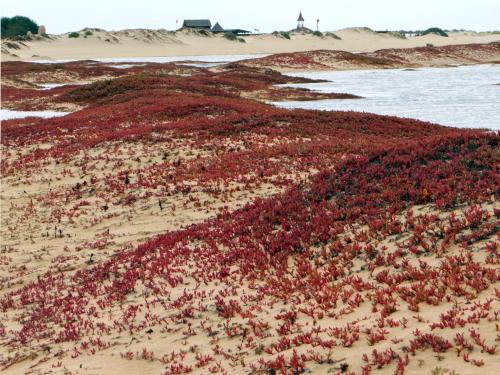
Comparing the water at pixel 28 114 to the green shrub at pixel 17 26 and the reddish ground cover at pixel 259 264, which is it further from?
the green shrub at pixel 17 26

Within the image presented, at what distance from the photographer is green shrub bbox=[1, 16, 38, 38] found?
176 metres

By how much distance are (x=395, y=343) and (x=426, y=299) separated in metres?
1.38

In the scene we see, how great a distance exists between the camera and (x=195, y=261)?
12.5 metres

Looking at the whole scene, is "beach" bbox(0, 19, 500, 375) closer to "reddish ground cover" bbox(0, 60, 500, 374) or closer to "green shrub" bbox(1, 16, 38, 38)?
"reddish ground cover" bbox(0, 60, 500, 374)

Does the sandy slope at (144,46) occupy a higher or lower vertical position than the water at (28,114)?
higher

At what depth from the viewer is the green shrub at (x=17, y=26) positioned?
17638 centimetres

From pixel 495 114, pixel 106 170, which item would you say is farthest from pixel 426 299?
pixel 495 114

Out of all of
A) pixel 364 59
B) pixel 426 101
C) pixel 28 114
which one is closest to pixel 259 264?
pixel 426 101

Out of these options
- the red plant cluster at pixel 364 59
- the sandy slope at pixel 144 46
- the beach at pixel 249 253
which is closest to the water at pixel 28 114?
the beach at pixel 249 253

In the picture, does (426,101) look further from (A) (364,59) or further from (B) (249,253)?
(A) (364,59)

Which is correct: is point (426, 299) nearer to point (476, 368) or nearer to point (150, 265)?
point (476, 368)

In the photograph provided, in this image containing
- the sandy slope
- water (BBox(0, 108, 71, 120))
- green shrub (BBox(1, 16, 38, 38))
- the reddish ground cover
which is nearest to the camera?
the reddish ground cover

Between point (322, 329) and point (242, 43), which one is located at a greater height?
point (242, 43)

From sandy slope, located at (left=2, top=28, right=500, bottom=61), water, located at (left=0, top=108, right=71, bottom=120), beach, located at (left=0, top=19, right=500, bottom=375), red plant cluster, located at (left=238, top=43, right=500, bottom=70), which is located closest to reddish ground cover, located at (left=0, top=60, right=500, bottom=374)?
beach, located at (left=0, top=19, right=500, bottom=375)
